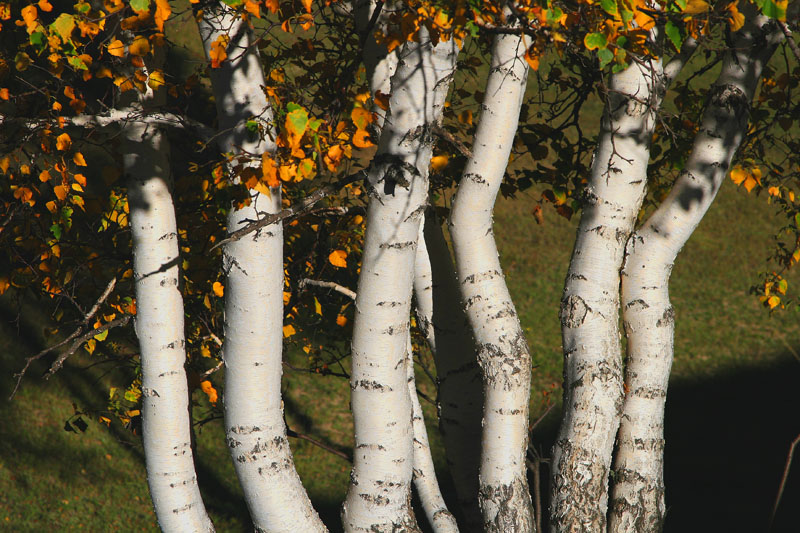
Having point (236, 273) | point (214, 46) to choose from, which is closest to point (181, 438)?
point (236, 273)

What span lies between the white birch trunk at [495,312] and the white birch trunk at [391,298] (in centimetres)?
35

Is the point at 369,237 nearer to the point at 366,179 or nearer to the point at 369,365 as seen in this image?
the point at 366,179

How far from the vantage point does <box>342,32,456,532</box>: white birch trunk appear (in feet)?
7.22

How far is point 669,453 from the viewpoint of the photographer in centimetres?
726

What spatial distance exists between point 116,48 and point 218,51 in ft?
1.66

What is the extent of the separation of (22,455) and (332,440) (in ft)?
10.5

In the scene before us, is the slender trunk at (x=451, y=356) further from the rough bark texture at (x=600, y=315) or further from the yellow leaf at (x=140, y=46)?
the yellow leaf at (x=140, y=46)

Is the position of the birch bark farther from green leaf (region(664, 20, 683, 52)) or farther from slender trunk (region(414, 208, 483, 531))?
green leaf (region(664, 20, 683, 52))

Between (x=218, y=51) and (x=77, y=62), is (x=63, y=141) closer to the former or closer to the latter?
(x=77, y=62)

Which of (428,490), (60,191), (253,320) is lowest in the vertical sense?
(428,490)

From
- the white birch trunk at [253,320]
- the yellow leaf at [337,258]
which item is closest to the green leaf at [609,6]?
the white birch trunk at [253,320]

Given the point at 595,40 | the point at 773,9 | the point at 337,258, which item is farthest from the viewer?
the point at 337,258

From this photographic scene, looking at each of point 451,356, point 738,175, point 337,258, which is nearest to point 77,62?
point 337,258

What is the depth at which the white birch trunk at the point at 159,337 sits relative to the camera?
2570mm
